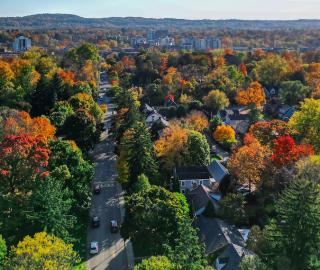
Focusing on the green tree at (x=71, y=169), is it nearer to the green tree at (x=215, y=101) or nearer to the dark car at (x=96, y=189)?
the dark car at (x=96, y=189)

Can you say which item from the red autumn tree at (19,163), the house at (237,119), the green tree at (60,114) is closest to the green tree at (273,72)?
the house at (237,119)

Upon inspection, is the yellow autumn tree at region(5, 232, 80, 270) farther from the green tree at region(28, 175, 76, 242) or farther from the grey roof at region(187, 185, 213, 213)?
the grey roof at region(187, 185, 213, 213)

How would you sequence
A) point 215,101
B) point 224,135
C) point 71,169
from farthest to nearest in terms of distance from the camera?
point 215,101, point 224,135, point 71,169

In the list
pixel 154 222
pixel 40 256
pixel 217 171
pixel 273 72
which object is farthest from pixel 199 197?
pixel 273 72

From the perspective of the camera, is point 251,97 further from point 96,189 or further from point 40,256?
point 40,256

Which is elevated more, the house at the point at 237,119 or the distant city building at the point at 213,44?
the distant city building at the point at 213,44

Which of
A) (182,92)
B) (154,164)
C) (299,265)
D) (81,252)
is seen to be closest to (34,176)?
(81,252)
